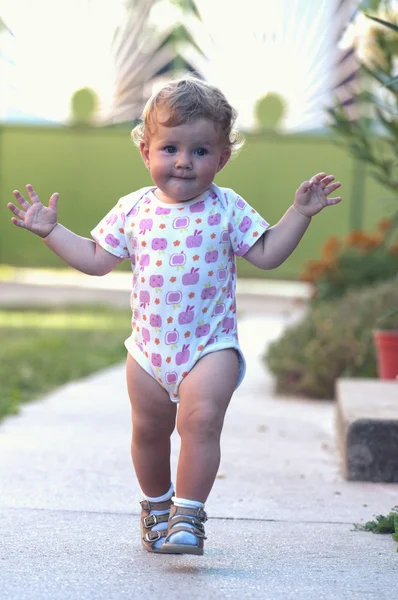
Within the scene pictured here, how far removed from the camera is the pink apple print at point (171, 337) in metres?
3.39

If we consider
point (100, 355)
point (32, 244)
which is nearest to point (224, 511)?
point (100, 355)

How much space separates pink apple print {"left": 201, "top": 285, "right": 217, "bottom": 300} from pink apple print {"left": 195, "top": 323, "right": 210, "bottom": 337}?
0.08 m

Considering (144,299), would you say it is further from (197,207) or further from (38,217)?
(38,217)

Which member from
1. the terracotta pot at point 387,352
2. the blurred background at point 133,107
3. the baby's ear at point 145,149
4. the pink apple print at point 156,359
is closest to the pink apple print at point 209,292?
the pink apple print at point 156,359

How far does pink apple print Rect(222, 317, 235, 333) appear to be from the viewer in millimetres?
3421

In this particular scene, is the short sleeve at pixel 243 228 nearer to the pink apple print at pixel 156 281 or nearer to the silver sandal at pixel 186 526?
the pink apple print at pixel 156 281

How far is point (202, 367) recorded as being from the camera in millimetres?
3357

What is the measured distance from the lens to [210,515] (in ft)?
13.7

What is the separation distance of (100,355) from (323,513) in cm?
530

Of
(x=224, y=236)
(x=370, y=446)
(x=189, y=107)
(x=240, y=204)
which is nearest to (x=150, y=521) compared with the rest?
(x=224, y=236)

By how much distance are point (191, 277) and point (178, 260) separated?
6 centimetres

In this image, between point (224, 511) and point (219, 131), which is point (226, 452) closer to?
point (224, 511)

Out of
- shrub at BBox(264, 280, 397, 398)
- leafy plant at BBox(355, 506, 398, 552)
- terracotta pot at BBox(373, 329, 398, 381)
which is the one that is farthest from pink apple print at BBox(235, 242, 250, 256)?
shrub at BBox(264, 280, 397, 398)

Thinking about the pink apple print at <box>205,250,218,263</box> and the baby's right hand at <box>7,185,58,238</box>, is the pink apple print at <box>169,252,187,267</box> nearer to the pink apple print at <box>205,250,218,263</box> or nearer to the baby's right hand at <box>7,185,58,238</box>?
the pink apple print at <box>205,250,218,263</box>
